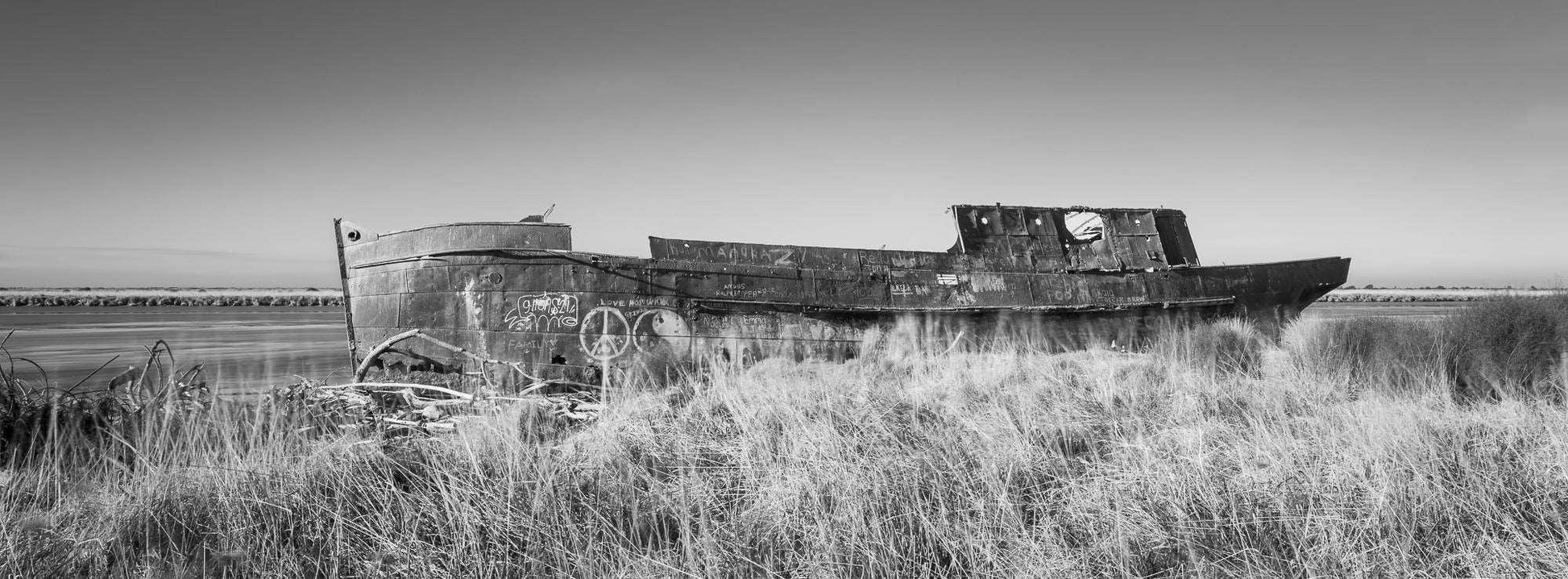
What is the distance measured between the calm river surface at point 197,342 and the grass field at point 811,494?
8.14 feet

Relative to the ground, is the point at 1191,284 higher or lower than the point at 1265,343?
higher

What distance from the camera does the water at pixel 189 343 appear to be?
A: 38.5 feet

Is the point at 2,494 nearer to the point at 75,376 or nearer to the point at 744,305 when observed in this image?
the point at 744,305

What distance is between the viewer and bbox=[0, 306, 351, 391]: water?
11727mm

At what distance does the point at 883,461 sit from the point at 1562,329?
9256 millimetres

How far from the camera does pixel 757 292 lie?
1020 centimetres

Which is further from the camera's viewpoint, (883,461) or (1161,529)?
(883,461)

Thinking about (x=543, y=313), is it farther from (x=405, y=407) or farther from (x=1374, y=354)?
(x=1374, y=354)

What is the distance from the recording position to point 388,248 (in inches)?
397

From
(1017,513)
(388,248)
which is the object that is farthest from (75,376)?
(1017,513)

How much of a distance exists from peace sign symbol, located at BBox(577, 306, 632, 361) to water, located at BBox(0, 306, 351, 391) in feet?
11.1

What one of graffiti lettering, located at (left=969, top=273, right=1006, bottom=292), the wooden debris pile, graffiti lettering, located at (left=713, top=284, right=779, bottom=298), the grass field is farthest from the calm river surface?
graffiti lettering, located at (left=969, top=273, right=1006, bottom=292)

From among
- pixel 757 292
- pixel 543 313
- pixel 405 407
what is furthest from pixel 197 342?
pixel 405 407

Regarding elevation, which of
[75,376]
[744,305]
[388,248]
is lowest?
[75,376]
